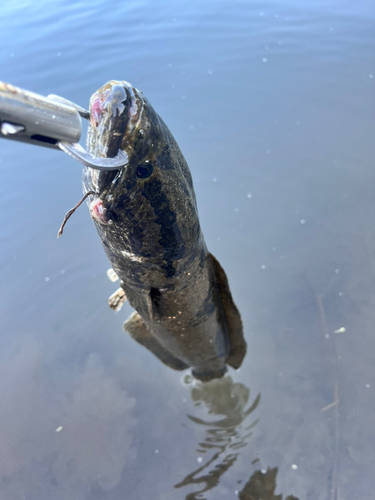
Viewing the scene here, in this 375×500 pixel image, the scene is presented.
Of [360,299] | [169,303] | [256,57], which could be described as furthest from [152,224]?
[256,57]

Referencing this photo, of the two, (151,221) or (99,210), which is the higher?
(99,210)

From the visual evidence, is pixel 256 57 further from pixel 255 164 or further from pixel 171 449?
pixel 171 449

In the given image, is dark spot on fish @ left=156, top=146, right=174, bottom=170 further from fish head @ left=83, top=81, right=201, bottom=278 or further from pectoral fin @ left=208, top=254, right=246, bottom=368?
pectoral fin @ left=208, top=254, right=246, bottom=368

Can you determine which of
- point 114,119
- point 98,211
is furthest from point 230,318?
point 114,119

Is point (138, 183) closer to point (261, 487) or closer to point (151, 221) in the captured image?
point (151, 221)

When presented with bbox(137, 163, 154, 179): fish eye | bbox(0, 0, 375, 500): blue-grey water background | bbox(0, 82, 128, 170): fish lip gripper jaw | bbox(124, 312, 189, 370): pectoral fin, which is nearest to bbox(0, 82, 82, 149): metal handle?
bbox(0, 82, 128, 170): fish lip gripper jaw

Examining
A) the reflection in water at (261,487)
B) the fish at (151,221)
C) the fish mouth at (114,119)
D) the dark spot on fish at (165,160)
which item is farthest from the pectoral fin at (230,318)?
the fish mouth at (114,119)
